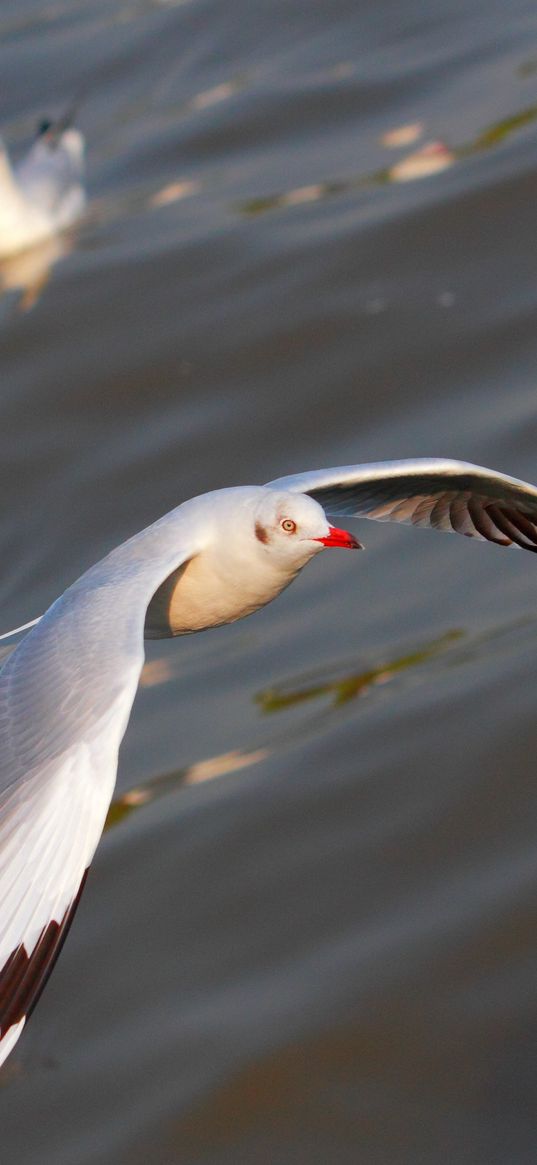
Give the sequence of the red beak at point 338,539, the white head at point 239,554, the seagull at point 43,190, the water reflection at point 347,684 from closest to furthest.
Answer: the red beak at point 338,539 < the white head at point 239,554 < the water reflection at point 347,684 < the seagull at point 43,190

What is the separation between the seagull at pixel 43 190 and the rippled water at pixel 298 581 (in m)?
0.30

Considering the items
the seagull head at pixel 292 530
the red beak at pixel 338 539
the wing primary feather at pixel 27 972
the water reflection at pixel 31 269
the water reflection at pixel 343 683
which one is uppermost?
the water reflection at pixel 31 269

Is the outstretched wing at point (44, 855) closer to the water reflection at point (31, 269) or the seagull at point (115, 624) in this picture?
the seagull at point (115, 624)

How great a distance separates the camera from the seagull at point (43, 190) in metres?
12.4

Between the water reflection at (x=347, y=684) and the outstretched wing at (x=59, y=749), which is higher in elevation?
the outstretched wing at (x=59, y=749)

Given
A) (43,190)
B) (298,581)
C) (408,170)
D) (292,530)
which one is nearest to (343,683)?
(298,581)

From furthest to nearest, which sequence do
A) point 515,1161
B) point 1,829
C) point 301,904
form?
point 301,904 → point 515,1161 → point 1,829

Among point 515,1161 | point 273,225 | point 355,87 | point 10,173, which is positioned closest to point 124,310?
point 273,225

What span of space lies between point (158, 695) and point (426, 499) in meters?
2.62

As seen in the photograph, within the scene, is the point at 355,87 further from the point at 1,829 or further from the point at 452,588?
the point at 1,829

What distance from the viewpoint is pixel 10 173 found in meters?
12.7

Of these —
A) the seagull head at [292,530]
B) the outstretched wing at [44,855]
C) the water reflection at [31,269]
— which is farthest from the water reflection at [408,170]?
the outstretched wing at [44,855]

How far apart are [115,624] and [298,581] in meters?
4.40

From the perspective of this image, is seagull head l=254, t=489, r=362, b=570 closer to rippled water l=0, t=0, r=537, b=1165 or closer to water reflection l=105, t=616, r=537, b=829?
rippled water l=0, t=0, r=537, b=1165
